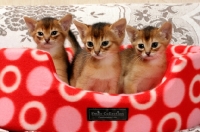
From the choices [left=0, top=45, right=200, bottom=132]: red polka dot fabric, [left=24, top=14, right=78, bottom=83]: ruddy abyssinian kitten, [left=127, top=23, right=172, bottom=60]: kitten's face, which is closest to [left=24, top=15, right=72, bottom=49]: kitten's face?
[left=24, top=14, right=78, bottom=83]: ruddy abyssinian kitten

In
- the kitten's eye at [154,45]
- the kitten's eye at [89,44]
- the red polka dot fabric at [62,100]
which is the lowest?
the red polka dot fabric at [62,100]

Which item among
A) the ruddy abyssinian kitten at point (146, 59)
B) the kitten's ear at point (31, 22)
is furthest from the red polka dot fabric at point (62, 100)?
the kitten's ear at point (31, 22)

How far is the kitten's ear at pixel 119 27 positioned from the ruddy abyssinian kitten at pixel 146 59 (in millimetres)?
33

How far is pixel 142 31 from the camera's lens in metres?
1.08

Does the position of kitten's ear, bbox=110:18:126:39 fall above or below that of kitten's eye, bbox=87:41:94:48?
above

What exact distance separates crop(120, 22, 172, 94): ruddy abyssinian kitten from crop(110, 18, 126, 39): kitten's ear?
0.11ft

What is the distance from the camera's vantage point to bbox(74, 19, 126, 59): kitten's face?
1.03m

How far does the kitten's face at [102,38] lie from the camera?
103 centimetres

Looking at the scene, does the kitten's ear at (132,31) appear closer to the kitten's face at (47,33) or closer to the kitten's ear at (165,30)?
the kitten's ear at (165,30)

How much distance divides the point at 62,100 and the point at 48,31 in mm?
250

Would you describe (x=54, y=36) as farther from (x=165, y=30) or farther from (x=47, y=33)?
(x=165, y=30)

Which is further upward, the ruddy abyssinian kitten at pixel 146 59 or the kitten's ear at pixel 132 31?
the kitten's ear at pixel 132 31

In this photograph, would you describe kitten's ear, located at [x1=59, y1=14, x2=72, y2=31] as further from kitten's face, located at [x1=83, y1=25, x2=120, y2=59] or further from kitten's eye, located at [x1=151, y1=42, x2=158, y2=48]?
kitten's eye, located at [x1=151, y1=42, x2=158, y2=48]

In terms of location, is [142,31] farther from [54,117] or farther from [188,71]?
[54,117]
